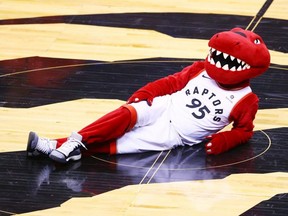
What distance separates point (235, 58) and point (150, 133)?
669mm

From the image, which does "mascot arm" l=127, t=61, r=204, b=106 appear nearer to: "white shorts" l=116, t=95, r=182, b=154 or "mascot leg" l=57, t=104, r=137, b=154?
"white shorts" l=116, t=95, r=182, b=154

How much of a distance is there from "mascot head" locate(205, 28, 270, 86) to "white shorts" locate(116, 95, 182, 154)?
0.39 metres

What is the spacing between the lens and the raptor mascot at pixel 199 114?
20.1ft

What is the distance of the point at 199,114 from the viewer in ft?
20.5

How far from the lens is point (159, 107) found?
630 cm

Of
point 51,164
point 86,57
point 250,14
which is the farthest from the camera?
point 250,14

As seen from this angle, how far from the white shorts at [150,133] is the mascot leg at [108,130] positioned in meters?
0.05

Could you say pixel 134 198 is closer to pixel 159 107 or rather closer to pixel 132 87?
pixel 159 107

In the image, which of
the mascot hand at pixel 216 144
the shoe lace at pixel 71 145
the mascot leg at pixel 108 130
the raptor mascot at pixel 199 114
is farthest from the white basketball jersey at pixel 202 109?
the shoe lace at pixel 71 145

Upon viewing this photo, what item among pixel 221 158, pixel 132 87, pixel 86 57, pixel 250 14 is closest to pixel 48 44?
pixel 86 57

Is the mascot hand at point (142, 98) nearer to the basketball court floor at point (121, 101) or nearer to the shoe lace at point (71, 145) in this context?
the basketball court floor at point (121, 101)

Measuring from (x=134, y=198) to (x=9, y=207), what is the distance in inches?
26.4

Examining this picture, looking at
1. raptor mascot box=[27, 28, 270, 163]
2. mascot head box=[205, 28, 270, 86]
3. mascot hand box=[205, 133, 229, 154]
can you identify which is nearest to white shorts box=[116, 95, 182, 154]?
raptor mascot box=[27, 28, 270, 163]

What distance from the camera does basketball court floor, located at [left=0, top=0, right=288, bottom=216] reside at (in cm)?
566
